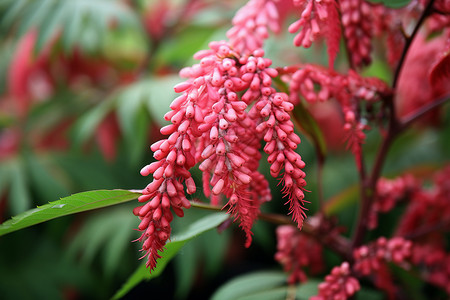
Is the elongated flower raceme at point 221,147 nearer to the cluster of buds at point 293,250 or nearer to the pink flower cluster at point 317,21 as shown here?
the pink flower cluster at point 317,21

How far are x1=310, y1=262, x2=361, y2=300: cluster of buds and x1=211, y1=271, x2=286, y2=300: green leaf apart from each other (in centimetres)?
14

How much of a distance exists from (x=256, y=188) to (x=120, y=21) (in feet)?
2.21

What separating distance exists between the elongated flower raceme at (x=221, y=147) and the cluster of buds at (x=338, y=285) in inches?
6.9

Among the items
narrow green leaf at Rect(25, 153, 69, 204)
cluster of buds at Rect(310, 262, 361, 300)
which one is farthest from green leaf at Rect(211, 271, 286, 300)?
narrow green leaf at Rect(25, 153, 69, 204)

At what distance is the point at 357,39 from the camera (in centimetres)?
48

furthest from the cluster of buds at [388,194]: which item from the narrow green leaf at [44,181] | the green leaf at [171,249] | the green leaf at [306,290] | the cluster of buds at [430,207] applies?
the narrow green leaf at [44,181]

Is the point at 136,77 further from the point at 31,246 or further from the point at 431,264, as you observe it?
the point at 431,264

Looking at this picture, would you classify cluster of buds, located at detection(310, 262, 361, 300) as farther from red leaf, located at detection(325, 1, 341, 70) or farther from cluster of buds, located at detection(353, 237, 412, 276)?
red leaf, located at detection(325, 1, 341, 70)

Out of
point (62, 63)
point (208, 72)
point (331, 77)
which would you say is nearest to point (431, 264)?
point (331, 77)

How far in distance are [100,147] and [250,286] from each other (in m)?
0.60


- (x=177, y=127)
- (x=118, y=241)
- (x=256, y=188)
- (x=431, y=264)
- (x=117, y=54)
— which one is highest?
(x=117, y=54)

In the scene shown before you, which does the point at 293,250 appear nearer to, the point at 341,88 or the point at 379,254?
the point at 379,254

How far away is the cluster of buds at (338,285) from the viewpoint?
48cm

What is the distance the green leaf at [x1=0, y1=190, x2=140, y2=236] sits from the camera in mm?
373
